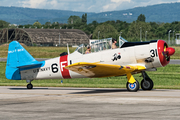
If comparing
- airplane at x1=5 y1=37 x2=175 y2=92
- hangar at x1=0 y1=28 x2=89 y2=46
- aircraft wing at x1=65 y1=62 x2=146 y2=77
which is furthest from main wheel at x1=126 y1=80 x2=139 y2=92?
hangar at x1=0 y1=28 x2=89 y2=46

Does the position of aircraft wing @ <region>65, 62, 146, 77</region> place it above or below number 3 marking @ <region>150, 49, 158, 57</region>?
below

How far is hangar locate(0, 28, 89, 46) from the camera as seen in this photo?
124125 millimetres

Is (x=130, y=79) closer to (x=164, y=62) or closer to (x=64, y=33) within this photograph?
(x=164, y=62)

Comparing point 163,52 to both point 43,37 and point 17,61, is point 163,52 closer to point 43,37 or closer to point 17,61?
point 17,61

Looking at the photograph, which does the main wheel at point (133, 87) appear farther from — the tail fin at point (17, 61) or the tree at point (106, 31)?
the tree at point (106, 31)

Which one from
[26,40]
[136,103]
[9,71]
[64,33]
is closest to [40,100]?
[136,103]

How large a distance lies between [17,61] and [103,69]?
15.6ft

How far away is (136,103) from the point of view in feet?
36.3

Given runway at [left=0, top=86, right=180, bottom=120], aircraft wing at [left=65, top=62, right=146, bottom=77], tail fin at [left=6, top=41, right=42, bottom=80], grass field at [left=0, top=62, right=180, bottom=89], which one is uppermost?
tail fin at [left=6, top=41, right=42, bottom=80]

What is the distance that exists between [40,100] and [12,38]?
12229 centimetres

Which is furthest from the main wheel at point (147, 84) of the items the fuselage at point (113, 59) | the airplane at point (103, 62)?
the fuselage at point (113, 59)

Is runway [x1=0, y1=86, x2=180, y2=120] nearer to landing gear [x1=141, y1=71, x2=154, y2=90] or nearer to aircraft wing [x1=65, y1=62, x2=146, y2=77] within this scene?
aircraft wing [x1=65, y1=62, x2=146, y2=77]

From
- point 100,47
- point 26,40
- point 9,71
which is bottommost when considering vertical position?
point 9,71

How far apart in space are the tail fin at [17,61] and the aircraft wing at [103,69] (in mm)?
3038
